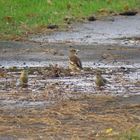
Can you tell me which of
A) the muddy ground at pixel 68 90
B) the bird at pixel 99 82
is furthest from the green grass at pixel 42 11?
the bird at pixel 99 82

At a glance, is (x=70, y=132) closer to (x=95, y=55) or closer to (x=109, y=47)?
(x=95, y=55)

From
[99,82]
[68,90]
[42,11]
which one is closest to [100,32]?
[42,11]

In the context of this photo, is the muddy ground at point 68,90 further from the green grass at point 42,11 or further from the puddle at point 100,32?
the green grass at point 42,11

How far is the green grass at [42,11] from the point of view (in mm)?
23797

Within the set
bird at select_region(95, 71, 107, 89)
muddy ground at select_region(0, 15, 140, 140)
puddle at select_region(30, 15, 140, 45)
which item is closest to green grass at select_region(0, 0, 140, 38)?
puddle at select_region(30, 15, 140, 45)

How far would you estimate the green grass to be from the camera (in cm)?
2380

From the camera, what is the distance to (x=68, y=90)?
13273 millimetres

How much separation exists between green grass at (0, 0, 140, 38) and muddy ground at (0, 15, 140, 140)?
55.4 inches

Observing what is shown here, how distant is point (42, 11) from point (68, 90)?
1430 centimetres

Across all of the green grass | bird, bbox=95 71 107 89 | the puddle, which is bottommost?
the puddle

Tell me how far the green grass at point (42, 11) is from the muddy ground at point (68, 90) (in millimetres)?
1408

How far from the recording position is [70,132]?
388 inches

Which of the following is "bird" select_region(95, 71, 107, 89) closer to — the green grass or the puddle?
the puddle

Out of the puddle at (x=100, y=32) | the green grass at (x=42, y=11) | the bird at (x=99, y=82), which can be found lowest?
the puddle at (x=100, y=32)
